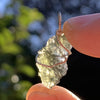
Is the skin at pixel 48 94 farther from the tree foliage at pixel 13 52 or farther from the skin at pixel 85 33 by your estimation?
the tree foliage at pixel 13 52

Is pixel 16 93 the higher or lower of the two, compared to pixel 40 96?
lower

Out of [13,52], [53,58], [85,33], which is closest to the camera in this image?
[85,33]

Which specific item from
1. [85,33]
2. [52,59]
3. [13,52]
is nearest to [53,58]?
[52,59]

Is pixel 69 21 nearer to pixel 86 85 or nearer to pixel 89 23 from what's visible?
pixel 89 23

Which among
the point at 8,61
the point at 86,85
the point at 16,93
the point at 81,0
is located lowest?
the point at 86,85

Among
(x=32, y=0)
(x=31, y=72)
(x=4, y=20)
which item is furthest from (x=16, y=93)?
(x=32, y=0)

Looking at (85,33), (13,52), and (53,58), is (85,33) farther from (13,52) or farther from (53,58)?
(13,52)
